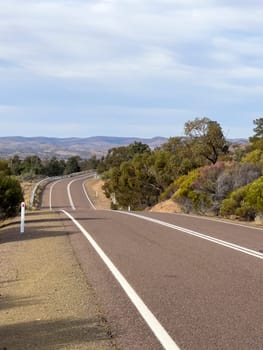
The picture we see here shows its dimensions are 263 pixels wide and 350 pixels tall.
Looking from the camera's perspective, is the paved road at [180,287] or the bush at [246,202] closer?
the paved road at [180,287]

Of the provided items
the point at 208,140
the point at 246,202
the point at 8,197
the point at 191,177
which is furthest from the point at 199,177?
the point at 208,140

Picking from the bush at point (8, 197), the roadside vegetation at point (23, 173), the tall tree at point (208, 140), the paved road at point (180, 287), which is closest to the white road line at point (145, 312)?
the paved road at point (180, 287)

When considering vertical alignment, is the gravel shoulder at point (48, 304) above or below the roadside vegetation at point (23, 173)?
above

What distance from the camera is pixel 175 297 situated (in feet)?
29.3

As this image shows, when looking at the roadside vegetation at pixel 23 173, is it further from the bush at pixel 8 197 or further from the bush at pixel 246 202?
the bush at pixel 246 202

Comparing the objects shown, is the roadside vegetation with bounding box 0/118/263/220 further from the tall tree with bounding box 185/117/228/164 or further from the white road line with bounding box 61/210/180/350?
the white road line with bounding box 61/210/180/350

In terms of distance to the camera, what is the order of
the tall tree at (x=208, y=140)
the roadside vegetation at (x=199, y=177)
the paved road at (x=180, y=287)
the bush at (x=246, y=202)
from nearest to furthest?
the paved road at (x=180, y=287), the bush at (x=246, y=202), the roadside vegetation at (x=199, y=177), the tall tree at (x=208, y=140)

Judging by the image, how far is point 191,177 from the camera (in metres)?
36.3

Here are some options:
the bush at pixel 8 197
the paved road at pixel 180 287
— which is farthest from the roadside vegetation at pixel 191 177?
the paved road at pixel 180 287

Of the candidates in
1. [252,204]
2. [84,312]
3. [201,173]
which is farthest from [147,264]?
[201,173]

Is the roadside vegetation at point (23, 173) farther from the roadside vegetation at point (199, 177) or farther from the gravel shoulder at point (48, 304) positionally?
the gravel shoulder at point (48, 304)

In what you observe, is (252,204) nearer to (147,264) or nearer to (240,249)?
(240,249)

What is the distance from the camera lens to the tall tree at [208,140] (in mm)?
56344

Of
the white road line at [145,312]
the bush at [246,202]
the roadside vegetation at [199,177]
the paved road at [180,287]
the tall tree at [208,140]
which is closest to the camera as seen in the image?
the white road line at [145,312]
